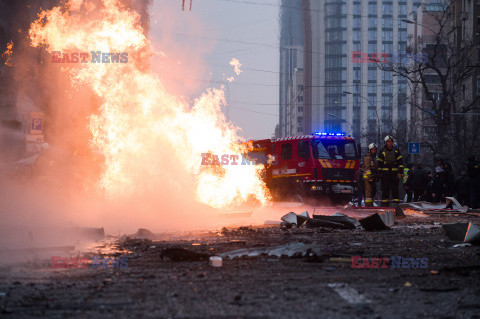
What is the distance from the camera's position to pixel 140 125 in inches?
676

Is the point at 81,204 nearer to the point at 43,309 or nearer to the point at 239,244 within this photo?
the point at 239,244

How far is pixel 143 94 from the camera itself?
58.2ft

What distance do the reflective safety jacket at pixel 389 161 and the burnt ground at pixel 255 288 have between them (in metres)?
8.35

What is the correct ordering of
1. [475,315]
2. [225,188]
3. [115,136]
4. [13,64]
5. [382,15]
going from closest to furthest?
1. [475,315]
2. [115,136]
3. [225,188]
4. [13,64]
5. [382,15]

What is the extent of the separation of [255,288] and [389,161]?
12.4 metres

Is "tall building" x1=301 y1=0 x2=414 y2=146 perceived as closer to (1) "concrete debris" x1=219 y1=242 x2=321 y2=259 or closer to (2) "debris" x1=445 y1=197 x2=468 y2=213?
(2) "debris" x1=445 y1=197 x2=468 y2=213

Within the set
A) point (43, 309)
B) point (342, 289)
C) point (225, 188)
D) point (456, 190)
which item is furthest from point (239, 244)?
point (456, 190)

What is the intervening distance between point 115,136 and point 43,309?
1223 centimetres

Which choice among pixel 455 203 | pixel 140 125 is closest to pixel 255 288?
pixel 140 125

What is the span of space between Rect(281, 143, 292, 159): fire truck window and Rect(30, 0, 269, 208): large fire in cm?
435

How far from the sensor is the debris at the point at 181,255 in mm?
8047

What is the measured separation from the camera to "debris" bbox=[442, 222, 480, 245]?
385 inches

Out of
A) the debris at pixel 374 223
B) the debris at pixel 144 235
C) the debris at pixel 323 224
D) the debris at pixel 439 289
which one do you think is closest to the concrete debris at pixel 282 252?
the debris at pixel 439 289

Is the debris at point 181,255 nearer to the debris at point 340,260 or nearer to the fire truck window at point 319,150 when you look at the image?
the debris at point 340,260
